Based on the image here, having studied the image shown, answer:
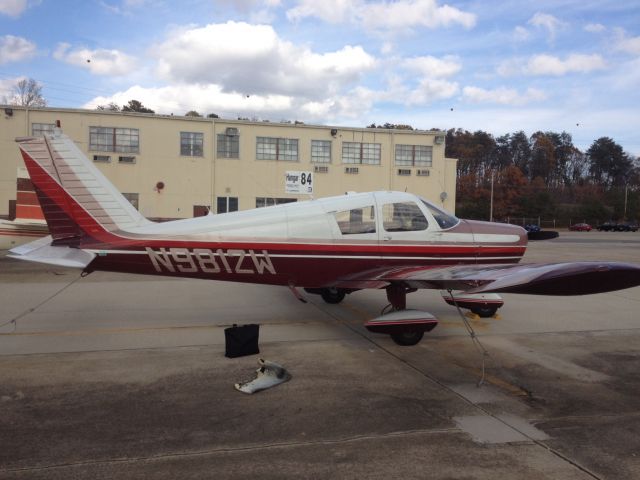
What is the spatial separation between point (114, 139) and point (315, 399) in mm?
28552

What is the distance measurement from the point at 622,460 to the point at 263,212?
502 centimetres

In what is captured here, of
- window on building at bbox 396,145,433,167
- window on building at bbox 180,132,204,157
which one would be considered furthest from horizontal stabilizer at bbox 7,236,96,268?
window on building at bbox 396,145,433,167

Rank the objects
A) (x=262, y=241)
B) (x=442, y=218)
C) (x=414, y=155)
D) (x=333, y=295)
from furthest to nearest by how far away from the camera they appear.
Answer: (x=414, y=155) → (x=333, y=295) → (x=442, y=218) → (x=262, y=241)

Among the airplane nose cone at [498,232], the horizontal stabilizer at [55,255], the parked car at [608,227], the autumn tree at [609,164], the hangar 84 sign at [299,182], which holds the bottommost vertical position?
the parked car at [608,227]

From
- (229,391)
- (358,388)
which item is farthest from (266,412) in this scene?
(358,388)

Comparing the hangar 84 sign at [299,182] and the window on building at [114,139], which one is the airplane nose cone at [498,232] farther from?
the window on building at [114,139]

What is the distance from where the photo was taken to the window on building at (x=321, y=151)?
31828 millimetres

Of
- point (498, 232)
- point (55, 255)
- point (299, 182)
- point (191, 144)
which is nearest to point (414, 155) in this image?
point (191, 144)

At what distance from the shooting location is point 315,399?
4746mm

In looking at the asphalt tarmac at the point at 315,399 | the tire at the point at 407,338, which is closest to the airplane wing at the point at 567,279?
the asphalt tarmac at the point at 315,399

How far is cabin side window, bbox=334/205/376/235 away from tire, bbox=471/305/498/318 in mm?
2649

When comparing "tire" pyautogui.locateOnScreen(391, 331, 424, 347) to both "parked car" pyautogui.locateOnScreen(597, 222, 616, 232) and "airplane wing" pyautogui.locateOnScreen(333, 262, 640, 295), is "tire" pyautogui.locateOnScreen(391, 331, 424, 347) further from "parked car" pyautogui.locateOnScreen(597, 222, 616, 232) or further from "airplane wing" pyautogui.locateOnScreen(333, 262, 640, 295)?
"parked car" pyautogui.locateOnScreen(597, 222, 616, 232)

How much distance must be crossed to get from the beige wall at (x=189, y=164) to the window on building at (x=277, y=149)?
261 millimetres

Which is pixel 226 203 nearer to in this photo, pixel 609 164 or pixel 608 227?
pixel 608 227
